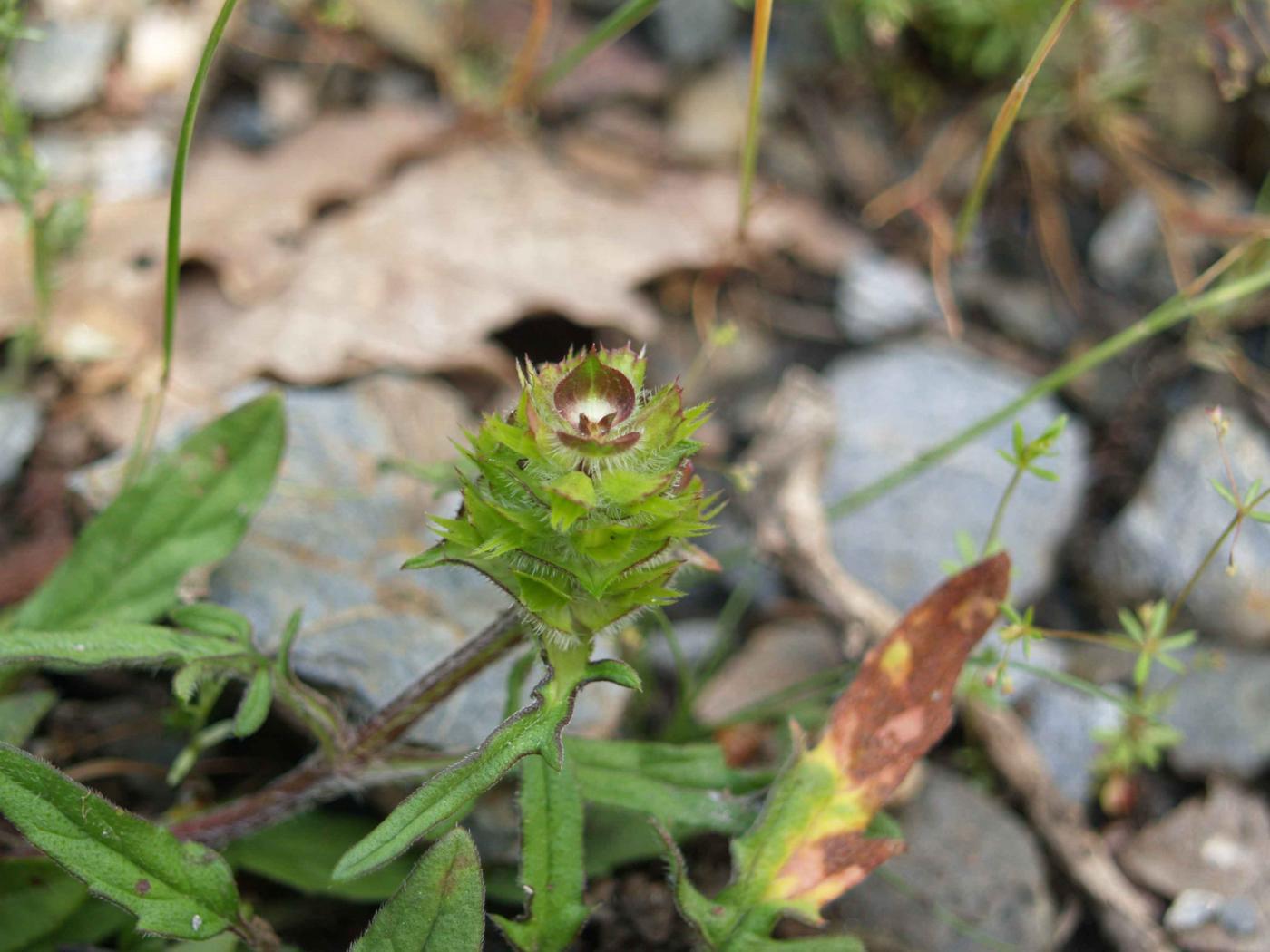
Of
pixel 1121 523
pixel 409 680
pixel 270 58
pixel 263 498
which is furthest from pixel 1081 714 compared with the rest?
pixel 270 58

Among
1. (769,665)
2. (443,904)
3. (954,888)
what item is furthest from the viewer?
(769,665)


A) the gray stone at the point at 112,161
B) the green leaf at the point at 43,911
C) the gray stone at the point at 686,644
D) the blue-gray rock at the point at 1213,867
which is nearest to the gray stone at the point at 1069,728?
the blue-gray rock at the point at 1213,867

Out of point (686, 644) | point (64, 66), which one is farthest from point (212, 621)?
point (64, 66)

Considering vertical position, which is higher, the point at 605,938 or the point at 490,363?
the point at 490,363

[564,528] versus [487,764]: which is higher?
[564,528]

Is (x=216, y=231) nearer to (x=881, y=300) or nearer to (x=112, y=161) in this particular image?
(x=112, y=161)

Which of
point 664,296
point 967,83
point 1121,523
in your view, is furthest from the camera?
point 967,83

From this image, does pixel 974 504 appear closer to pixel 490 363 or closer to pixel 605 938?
pixel 490 363

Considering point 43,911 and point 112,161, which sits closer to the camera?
point 43,911
